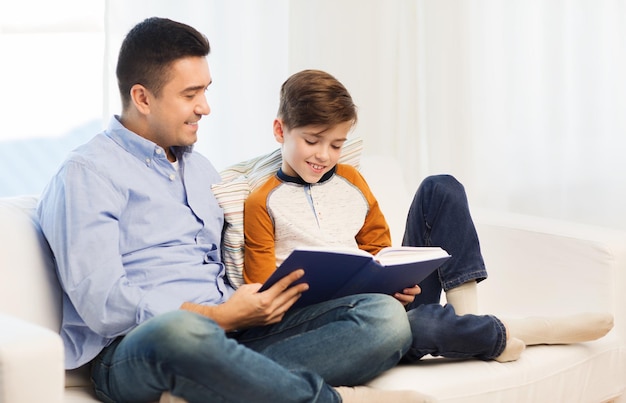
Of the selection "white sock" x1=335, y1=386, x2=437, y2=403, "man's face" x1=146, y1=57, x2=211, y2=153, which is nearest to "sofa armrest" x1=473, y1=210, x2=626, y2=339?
"white sock" x1=335, y1=386, x2=437, y2=403

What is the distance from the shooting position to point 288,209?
2.09 m

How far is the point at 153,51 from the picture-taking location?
1923 mm

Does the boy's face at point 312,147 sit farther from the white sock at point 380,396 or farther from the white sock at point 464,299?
the white sock at point 380,396

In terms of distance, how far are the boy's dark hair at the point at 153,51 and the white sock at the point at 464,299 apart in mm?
781

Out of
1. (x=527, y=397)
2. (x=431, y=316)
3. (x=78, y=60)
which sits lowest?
(x=527, y=397)

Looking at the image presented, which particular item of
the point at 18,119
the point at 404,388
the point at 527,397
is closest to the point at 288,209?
the point at 404,388

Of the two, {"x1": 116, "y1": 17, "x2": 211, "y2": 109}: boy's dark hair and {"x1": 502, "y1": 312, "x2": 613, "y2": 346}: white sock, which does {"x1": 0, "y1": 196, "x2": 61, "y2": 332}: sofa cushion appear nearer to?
{"x1": 116, "y1": 17, "x2": 211, "y2": 109}: boy's dark hair

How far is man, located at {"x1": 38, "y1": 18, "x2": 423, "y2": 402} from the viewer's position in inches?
62.5

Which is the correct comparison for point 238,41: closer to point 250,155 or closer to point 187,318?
point 250,155

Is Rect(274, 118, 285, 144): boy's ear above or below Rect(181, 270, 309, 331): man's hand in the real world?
above

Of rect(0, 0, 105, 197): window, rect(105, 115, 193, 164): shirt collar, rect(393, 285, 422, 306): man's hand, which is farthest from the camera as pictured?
rect(0, 0, 105, 197): window

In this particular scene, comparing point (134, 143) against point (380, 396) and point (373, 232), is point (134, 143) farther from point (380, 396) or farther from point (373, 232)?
Answer: point (380, 396)

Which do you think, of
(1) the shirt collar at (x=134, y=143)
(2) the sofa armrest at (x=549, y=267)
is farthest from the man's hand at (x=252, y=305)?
(2) the sofa armrest at (x=549, y=267)

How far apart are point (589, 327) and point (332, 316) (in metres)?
0.62
